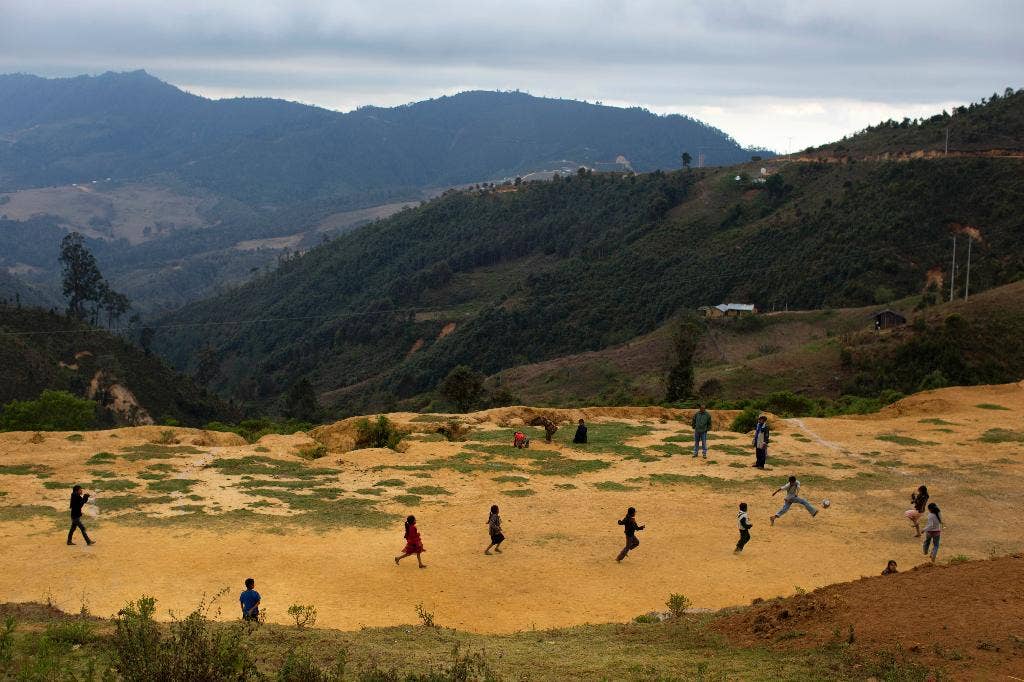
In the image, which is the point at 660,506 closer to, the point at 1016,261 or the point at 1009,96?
the point at 1016,261

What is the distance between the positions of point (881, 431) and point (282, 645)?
76.7 ft

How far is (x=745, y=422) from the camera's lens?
29562 mm

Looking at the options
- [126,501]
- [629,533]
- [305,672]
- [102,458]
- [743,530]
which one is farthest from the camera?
[102,458]

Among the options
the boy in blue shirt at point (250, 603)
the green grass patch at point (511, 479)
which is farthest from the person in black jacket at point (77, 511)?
the green grass patch at point (511, 479)

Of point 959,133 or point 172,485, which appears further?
point 959,133

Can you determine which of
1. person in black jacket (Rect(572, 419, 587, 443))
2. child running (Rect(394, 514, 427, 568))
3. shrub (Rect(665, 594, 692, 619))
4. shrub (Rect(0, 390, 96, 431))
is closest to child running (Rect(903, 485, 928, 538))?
shrub (Rect(665, 594, 692, 619))

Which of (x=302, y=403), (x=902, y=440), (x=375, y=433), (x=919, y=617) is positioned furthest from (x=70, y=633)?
(x=302, y=403)

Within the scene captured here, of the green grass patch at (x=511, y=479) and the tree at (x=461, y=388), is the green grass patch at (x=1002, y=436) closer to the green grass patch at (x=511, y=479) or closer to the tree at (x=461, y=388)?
the green grass patch at (x=511, y=479)

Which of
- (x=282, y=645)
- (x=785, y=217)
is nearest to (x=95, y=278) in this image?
(x=785, y=217)

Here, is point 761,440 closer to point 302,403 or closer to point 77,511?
point 77,511

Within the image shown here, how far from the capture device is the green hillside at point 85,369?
57.7 meters

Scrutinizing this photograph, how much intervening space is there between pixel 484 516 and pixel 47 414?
78.4 ft

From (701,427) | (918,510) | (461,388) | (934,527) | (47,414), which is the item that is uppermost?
(701,427)

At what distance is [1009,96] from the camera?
86750 mm
